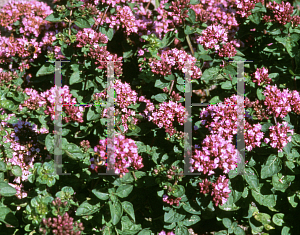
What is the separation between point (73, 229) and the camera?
2.42m

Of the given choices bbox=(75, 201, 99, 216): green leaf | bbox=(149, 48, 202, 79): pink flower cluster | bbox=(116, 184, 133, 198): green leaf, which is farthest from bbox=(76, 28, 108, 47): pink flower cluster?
bbox=(75, 201, 99, 216): green leaf

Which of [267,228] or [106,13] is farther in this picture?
[106,13]

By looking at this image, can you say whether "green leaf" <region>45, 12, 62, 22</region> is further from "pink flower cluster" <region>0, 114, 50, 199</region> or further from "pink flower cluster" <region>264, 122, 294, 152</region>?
"pink flower cluster" <region>264, 122, 294, 152</region>

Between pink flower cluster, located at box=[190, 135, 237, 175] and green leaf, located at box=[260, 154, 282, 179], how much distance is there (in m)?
0.41

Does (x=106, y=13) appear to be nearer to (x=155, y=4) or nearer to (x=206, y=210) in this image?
(x=155, y=4)

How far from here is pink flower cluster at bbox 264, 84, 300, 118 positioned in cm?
281

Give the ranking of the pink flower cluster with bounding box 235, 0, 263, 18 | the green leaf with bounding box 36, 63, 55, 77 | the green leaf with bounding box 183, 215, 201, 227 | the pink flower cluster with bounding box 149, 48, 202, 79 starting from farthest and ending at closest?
1. the green leaf with bounding box 36, 63, 55, 77
2. the pink flower cluster with bounding box 235, 0, 263, 18
3. the pink flower cluster with bounding box 149, 48, 202, 79
4. the green leaf with bounding box 183, 215, 201, 227

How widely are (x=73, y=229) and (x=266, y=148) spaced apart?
183 cm

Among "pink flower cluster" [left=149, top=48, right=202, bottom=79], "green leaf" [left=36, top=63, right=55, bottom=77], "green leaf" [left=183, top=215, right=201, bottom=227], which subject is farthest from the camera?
"green leaf" [left=36, top=63, right=55, bottom=77]

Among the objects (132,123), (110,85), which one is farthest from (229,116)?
(110,85)

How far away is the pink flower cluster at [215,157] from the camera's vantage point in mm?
2504

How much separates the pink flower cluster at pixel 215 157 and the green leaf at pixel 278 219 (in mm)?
1042

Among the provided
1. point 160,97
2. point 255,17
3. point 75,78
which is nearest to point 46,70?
point 75,78

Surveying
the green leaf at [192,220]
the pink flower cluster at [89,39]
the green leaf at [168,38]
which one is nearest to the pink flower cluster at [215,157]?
the green leaf at [192,220]
